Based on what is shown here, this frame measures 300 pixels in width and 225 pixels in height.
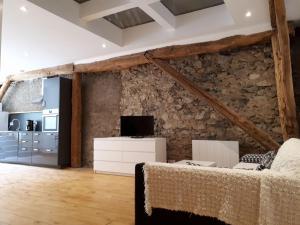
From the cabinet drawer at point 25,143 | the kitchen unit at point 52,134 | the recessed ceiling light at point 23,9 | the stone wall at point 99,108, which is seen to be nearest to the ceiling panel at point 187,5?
the recessed ceiling light at point 23,9

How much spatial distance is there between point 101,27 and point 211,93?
2448 mm

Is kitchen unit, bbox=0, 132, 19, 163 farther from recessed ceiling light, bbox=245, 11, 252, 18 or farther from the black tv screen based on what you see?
recessed ceiling light, bbox=245, 11, 252, 18

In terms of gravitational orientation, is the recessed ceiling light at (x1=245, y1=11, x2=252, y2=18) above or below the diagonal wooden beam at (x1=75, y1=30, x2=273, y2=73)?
above

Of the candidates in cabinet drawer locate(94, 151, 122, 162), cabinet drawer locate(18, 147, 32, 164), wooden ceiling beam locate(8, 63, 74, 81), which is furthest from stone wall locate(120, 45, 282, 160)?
cabinet drawer locate(18, 147, 32, 164)

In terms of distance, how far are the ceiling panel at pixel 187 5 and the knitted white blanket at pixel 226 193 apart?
303cm

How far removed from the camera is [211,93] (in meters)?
4.58

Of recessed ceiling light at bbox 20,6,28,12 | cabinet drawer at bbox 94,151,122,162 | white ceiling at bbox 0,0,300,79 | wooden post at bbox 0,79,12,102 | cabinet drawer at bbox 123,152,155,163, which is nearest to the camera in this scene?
recessed ceiling light at bbox 20,6,28,12

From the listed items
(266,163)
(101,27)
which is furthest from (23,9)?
→ (266,163)

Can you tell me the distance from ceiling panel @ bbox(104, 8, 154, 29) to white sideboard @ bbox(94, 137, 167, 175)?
7.53 ft

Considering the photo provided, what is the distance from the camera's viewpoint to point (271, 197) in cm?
136

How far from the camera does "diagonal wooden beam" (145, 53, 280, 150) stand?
3941mm

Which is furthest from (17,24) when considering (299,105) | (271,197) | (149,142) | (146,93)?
(299,105)

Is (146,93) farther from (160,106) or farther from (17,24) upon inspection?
(17,24)

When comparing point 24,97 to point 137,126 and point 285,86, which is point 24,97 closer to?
point 137,126
